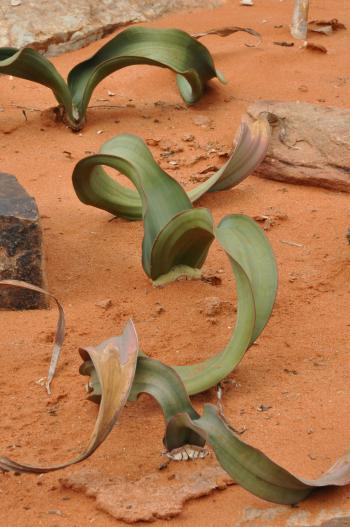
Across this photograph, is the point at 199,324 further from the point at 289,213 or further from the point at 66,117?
the point at 66,117

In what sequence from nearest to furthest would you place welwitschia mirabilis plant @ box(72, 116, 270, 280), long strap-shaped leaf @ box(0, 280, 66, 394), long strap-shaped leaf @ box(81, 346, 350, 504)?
long strap-shaped leaf @ box(81, 346, 350, 504)
long strap-shaped leaf @ box(0, 280, 66, 394)
welwitschia mirabilis plant @ box(72, 116, 270, 280)

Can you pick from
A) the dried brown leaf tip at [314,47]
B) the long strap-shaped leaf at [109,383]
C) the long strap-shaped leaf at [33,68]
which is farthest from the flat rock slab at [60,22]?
the long strap-shaped leaf at [109,383]

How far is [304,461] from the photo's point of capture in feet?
8.46

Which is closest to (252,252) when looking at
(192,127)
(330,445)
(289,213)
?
(330,445)

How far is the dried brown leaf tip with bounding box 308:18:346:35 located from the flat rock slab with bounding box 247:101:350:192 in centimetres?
138

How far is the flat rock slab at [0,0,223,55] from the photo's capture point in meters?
5.76

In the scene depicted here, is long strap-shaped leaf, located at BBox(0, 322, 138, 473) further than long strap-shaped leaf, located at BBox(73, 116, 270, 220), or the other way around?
long strap-shaped leaf, located at BBox(73, 116, 270, 220)

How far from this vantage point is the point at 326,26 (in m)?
6.02

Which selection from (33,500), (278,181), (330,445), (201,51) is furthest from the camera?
(201,51)

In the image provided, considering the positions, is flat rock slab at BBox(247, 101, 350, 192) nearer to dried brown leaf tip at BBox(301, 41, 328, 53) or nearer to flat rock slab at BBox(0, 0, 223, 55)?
dried brown leaf tip at BBox(301, 41, 328, 53)

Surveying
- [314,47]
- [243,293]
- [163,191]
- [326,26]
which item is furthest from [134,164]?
[326,26]

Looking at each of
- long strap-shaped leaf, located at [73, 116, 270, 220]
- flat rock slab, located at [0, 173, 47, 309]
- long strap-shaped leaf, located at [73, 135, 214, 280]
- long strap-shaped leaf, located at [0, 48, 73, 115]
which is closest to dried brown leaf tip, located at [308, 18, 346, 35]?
long strap-shaped leaf, located at [0, 48, 73, 115]

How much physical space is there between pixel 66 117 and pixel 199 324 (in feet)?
6.69

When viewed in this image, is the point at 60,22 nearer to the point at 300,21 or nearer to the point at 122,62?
the point at 122,62
